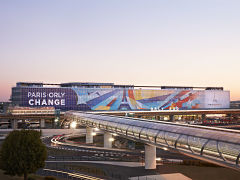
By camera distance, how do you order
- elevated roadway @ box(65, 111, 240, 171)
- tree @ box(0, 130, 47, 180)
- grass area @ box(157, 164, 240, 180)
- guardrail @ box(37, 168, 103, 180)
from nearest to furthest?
elevated roadway @ box(65, 111, 240, 171) < tree @ box(0, 130, 47, 180) < guardrail @ box(37, 168, 103, 180) < grass area @ box(157, 164, 240, 180)

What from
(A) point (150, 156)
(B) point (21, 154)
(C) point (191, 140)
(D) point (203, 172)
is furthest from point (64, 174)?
(D) point (203, 172)

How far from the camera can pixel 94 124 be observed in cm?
8112

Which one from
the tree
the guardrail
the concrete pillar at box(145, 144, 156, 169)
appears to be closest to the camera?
the tree

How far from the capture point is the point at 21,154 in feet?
137

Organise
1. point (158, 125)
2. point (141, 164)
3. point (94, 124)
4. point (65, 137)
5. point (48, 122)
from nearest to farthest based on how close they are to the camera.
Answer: point (158, 125)
point (141, 164)
point (94, 124)
point (65, 137)
point (48, 122)

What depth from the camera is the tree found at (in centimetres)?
4112

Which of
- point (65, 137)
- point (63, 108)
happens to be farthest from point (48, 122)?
point (65, 137)

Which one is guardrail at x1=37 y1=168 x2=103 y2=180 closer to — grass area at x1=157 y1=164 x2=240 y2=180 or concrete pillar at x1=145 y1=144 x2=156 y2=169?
concrete pillar at x1=145 y1=144 x2=156 y2=169

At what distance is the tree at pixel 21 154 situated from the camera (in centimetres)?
4112

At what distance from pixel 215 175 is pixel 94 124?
40.7 meters

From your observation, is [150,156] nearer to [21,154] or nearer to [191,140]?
[191,140]

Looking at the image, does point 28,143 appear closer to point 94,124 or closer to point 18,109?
point 94,124

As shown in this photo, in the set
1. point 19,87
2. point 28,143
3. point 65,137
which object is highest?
point 19,87

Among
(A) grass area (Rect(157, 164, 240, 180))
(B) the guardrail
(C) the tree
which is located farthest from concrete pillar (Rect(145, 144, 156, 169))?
(C) the tree
